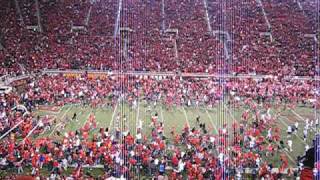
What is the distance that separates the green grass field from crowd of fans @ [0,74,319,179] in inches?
9.2

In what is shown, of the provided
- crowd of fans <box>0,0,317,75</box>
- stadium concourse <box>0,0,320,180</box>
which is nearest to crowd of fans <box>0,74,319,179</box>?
stadium concourse <box>0,0,320,180</box>

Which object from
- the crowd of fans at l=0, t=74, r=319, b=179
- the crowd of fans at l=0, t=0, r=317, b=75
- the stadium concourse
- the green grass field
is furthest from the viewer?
the crowd of fans at l=0, t=0, r=317, b=75

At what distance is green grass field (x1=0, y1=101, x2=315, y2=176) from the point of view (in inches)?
491

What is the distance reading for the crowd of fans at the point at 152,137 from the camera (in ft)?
30.9

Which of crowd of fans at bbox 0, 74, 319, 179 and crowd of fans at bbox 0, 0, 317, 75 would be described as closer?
crowd of fans at bbox 0, 74, 319, 179

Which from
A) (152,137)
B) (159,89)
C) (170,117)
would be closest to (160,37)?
(159,89)

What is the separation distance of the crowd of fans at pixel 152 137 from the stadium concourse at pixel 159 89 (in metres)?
0.04

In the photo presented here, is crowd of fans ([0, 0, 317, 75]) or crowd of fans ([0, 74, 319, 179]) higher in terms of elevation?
crowd of fans ([0, 0, 317, 75])

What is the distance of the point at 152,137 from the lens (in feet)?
37.9

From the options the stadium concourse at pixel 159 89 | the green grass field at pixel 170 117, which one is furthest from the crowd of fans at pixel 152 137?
the green grass field at pixel 170 117

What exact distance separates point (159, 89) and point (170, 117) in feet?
9.83

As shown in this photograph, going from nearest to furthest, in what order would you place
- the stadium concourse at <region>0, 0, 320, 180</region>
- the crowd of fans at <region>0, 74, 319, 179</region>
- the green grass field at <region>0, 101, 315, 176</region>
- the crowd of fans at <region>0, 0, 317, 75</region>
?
the crowd of fans at <region>0, 74, 319, 179</region>
the stadium concourse at <region>0, 0, 320, 180</region>
the green grass field at <region>0, 101, 315, 176</region>
the crowd of fans at <region>0, 0, 317, 75</region>

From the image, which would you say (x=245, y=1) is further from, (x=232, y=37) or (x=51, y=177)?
(x=51, y=177)

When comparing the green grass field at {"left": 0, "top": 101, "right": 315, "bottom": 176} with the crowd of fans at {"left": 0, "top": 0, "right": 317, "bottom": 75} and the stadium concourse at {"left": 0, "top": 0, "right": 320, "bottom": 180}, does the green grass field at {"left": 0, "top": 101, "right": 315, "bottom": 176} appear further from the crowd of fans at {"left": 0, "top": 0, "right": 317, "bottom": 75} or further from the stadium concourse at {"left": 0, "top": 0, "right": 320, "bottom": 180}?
the crowd of fans at {"left": 0, "top": 0, "right": 317, "bottom": 75}
